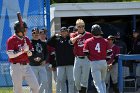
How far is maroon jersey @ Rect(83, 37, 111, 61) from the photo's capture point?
35.6 ft

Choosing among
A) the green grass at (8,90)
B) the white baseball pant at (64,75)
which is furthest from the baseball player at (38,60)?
the green grass at (8,90)

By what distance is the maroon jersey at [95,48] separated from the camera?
10.8m

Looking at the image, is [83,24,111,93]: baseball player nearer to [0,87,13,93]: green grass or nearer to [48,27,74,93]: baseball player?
[48,27,74,93]: baseball player

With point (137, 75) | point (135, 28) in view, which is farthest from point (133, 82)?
point (135, 28)

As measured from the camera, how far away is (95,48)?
1085 cm

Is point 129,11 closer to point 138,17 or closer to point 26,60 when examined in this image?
point 138,17

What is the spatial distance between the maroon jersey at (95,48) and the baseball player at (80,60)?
657mm

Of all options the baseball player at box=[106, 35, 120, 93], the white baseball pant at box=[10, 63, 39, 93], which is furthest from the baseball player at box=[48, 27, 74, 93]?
the white baseball pant at box=[10, 63, 39, 93]

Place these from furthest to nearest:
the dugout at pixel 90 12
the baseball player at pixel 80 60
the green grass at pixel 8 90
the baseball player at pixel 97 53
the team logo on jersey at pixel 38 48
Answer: the dugout at pixel 90 12, the green grass at pixel 8 90, the team logo on jersey at pixel 38 48, the baseball player at pixel 80 60, the baseball player at pixel 97 53

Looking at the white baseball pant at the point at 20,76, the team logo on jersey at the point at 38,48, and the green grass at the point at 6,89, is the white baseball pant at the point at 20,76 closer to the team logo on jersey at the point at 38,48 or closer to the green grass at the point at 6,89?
the team logo on jersey at the point at 38,48

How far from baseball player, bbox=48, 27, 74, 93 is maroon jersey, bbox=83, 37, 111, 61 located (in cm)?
102

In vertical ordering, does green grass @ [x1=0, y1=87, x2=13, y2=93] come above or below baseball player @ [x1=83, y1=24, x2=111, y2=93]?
below

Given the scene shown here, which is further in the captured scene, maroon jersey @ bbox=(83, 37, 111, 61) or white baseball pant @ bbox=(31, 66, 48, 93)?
white baseball pant @ bbox=(31, 66, 48, 93)

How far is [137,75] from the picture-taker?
571 inches
